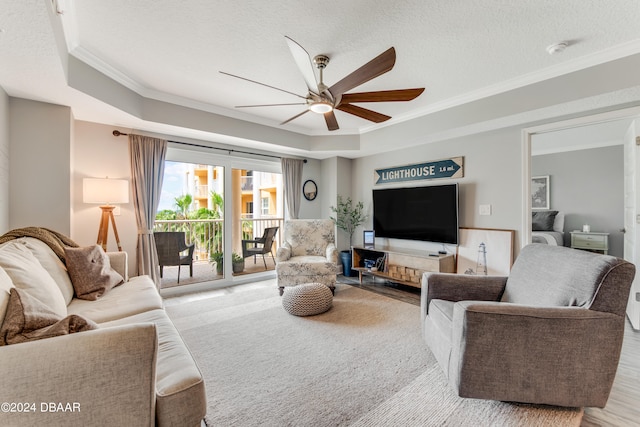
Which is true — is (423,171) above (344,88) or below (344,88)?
below

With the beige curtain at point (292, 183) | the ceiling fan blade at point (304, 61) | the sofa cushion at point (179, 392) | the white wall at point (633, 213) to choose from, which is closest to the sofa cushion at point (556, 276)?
the white wall at point (633, 213)

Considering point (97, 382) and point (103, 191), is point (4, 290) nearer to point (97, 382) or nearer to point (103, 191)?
point (97, 382)

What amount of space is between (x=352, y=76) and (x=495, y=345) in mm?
1853

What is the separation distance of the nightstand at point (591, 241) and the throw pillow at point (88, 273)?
6.76 m

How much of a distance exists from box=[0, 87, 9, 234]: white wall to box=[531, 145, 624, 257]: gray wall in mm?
7727

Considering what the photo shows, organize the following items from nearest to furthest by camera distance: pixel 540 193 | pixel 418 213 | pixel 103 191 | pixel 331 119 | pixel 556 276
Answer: pixel 556 276 → pixel 331 119 → pixel 103 191 → pixel 418 213 → pixel 540 193

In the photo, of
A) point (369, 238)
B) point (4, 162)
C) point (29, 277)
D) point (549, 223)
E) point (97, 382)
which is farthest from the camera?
point (549, 223)

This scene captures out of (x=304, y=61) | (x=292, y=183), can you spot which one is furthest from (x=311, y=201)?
(x=304, y=61)

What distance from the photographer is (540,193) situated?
538cm

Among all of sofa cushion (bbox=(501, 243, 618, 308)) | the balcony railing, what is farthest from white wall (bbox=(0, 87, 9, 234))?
sofa cushion (bbox=(501, 243, 618, 308))

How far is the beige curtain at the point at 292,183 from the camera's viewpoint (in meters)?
4.71

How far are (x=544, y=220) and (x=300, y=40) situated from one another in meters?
5.51

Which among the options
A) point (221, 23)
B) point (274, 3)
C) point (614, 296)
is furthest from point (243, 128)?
point (614, 296)

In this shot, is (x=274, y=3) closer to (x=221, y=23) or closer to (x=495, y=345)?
(x=221, y=23)
